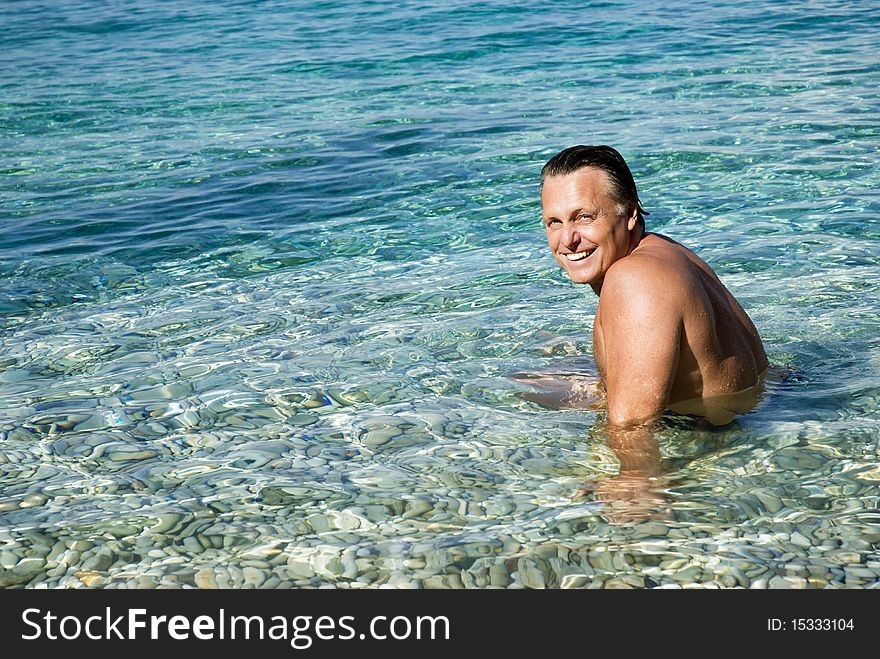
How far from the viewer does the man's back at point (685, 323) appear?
386 cm

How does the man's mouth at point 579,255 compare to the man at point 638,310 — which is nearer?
the man at point 638,310

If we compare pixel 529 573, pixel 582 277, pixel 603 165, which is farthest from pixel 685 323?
pixel 529 573

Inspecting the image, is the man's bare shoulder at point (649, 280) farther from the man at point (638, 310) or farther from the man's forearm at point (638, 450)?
the man's forearm at point (638, 450)

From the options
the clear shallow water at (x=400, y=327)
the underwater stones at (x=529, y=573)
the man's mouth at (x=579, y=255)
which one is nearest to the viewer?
the underwater stones at (x=529, y=573)

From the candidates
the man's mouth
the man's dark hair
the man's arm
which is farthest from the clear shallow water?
the man's dark hair

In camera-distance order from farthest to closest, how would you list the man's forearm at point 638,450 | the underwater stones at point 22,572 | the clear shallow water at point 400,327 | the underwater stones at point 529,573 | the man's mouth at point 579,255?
1. the man's mouth at point 579,255
2. the man's forearm at point 638,450
3. the clear shallow water at point 400,327
4. the underwater stones at point 22,572
5. the underwater stones at point 529,573

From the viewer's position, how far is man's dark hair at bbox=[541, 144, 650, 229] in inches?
164

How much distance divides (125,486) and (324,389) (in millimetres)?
1309

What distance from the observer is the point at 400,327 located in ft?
20.7

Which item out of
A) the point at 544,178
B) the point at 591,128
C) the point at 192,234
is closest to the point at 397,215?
the point at 192,234

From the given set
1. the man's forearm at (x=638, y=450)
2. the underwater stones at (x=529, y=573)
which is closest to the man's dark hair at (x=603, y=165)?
the man's forearm at (x=638, y=450)

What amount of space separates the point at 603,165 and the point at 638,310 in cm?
67

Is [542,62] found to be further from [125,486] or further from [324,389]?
[125,486]

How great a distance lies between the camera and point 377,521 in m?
4.00
